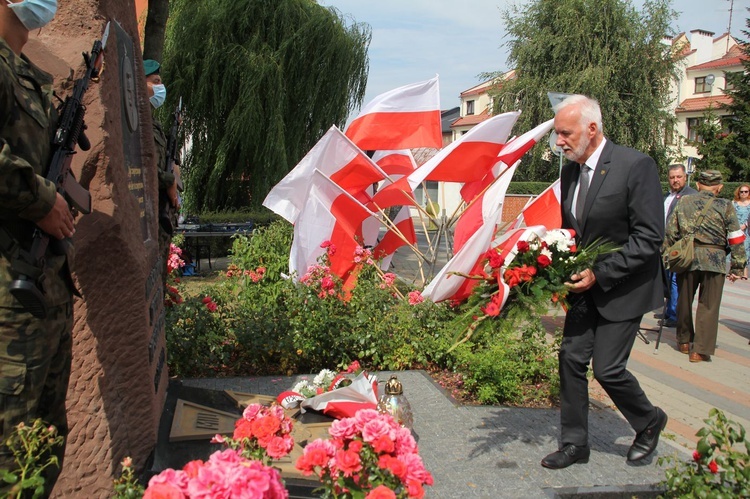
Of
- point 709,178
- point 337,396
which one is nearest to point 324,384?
point 337,396

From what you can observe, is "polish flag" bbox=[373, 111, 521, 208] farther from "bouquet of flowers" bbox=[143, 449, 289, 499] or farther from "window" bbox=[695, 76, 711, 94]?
"window" bbox=[695, 76, 711, 94]

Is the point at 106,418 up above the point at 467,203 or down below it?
below

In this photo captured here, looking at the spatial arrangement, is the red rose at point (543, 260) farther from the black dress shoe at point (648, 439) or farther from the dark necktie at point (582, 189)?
the black dress shoe at point (648, 439)

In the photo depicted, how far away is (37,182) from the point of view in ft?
6.56

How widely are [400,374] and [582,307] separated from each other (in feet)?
6.49

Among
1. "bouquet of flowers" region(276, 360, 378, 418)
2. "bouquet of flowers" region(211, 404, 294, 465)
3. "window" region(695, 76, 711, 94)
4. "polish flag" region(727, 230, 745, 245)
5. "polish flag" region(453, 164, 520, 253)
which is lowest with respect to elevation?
"bouquet of flowers" region(276, 360, 378, 418)

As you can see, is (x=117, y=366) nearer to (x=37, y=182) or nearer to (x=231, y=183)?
(x=37, y=182)

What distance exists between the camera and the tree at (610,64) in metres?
26.4

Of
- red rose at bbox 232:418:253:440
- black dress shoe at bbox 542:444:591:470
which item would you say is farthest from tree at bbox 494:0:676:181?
red rose at bbox 232:418:253:440

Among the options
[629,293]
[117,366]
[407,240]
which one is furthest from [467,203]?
[117,366]

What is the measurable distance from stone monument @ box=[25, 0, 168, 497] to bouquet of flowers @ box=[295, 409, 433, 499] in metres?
1.26

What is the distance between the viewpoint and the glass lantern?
3.45 meters

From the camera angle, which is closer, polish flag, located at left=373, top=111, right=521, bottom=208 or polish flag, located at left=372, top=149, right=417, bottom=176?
polish flag, located at left=373, top=111, right=521, bottom=208

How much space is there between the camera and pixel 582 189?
355 cm
